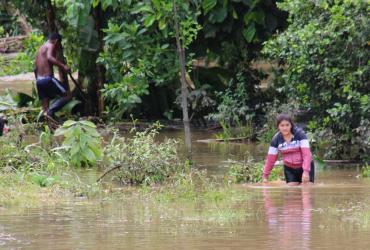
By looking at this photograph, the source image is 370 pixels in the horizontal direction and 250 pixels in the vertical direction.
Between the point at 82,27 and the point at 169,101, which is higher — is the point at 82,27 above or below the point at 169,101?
above

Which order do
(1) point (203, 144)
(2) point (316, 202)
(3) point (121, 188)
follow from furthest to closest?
(1) point (203, 144) → (3) point (121, 188) → (2) point (316, 202)

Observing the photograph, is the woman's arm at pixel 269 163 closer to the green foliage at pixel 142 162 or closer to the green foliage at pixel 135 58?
the green foliage at pixel 142 162

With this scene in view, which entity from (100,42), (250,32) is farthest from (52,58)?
(250,32)

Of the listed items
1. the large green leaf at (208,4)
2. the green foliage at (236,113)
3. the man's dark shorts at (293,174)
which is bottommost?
the man's dark shorts at (293,174)

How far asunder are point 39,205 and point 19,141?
3.29 m

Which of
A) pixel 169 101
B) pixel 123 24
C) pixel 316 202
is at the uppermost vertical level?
pixel 123 24

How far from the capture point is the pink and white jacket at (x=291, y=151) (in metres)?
10.8

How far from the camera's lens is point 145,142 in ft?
36.3

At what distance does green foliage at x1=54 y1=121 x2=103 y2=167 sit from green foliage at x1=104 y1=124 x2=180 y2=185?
1035 millimetres

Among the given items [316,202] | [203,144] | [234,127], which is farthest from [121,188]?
[234,127]

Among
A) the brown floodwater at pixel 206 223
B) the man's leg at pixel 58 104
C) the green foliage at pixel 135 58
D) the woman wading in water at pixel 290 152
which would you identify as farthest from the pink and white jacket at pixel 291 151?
the man's leg at pixel 58 104

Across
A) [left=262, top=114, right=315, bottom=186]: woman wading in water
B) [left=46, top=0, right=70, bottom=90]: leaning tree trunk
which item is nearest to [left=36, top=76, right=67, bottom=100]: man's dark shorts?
[left=46, top=0, right=70, bottom=90]: leaning tree trunk

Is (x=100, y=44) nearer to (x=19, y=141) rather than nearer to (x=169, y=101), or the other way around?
(x=169, y=101)

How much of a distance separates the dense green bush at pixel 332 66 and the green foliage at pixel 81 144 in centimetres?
270
